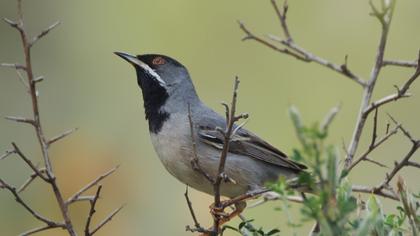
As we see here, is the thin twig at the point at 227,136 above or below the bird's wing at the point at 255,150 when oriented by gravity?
above

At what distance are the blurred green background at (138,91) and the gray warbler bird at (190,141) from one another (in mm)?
1608

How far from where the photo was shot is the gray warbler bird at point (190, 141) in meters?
4.97

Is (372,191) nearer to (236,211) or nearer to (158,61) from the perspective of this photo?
(236,211)

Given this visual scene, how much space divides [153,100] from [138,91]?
2856 mm

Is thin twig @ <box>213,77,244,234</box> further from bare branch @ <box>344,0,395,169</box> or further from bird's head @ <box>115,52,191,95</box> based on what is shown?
bird's head @ <box>115,52,191,95</box>

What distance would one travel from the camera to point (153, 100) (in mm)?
5484

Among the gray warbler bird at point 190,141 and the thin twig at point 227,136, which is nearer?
the thin twig at point 227,136

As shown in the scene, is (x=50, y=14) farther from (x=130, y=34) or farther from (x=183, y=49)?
(x=183, y=49)

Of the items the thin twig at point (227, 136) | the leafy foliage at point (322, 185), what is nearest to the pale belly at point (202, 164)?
the thin twig at point (227, 136)

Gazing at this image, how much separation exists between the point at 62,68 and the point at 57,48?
36 centimetres

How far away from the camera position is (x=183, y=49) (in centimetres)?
805

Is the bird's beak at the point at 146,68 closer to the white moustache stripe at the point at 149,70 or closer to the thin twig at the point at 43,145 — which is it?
the white moustache stripe at the point at 149,70

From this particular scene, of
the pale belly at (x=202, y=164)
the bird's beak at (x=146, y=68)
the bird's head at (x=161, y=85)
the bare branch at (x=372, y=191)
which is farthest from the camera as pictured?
the bird's beak at (x=146, y=68)

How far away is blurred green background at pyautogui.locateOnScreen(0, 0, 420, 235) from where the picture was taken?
7270 millimetres
